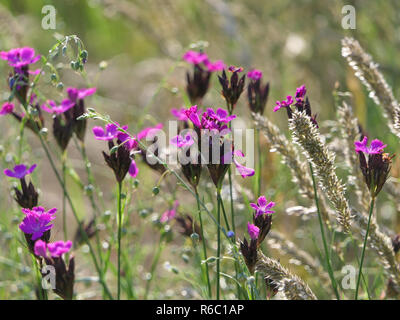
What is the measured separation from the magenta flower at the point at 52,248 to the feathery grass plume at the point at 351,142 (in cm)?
65

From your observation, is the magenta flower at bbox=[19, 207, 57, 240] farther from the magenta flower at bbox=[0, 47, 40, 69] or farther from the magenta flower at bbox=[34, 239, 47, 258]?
the magenta flower at bbox=[0, 47, 40, 69]

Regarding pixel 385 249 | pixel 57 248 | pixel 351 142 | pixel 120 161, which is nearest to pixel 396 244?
pixel 385 249

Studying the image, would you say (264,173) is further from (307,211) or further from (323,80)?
(307,211)

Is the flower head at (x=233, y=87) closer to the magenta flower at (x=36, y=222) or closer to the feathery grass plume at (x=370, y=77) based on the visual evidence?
the feathery grass plume at (x=370, y=77)

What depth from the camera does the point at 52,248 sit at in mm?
988

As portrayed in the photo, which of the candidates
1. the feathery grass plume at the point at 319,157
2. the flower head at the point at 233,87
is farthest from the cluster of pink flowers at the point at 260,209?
the flower head at the point at 233,87

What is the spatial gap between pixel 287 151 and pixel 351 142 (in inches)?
6.9

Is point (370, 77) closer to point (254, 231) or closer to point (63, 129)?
point (254, 231)

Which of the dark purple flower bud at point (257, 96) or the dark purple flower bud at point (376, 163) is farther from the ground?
the dark purple flower bud at point (257, 96)

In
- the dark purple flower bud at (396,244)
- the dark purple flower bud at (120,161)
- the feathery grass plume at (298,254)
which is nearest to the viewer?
the dark purple flower bud at (120,161)

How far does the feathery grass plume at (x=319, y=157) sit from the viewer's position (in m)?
0.99

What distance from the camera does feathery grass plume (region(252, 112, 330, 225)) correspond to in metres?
1.19

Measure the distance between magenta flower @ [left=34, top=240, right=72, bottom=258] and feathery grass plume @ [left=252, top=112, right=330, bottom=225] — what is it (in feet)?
1.55
